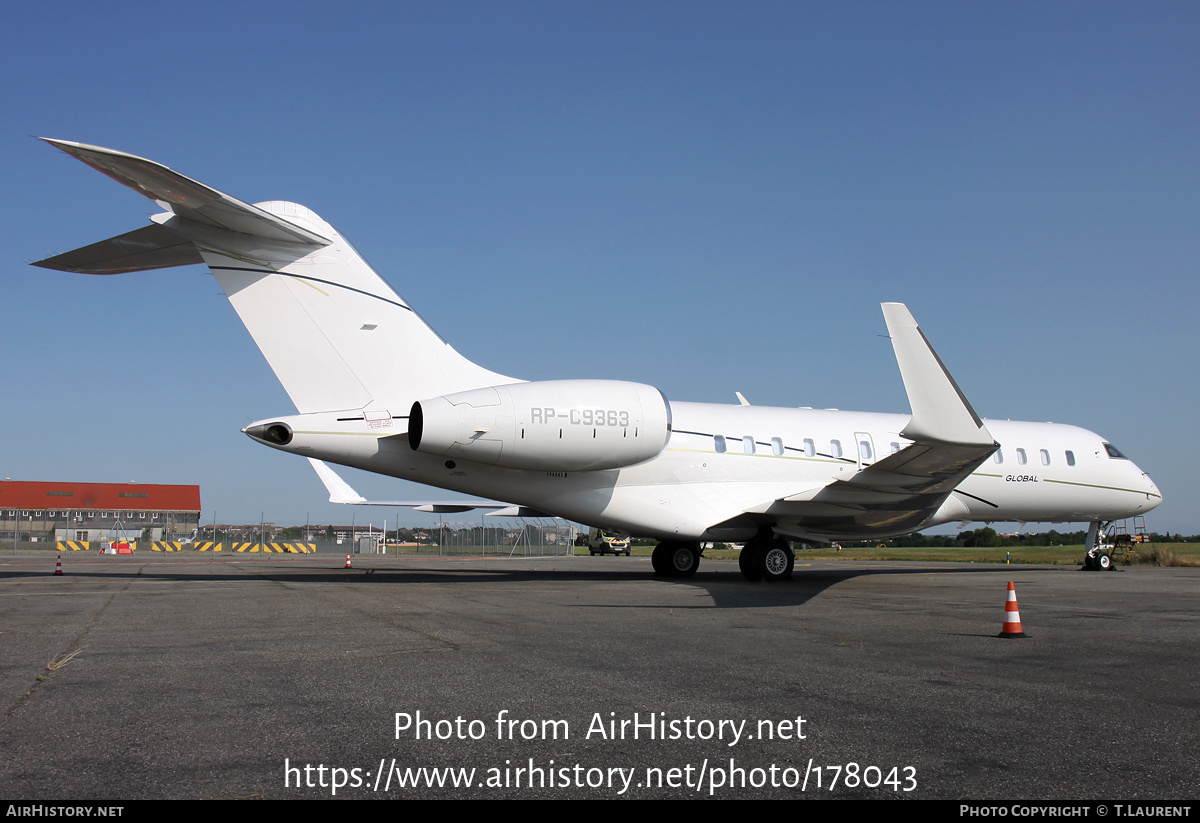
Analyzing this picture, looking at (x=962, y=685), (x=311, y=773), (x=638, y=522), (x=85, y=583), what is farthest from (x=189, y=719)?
(x=85, y=583)

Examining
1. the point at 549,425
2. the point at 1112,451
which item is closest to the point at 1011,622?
the point at 549,425

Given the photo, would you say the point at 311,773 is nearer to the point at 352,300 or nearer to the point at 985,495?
the point at 352,300

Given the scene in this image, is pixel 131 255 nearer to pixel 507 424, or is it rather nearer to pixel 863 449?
pixel 507 424

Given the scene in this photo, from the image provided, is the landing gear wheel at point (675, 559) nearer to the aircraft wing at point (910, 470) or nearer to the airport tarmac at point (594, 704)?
the aircraft wing at point (910, 470)

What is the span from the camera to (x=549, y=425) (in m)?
13.4

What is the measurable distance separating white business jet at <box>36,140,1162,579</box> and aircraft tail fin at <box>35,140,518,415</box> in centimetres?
2

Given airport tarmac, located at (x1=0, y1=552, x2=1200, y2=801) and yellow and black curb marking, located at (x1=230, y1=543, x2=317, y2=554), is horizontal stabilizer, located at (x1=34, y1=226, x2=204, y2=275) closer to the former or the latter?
airport tarmac, located at (x1=0, y1=552, x2=1200, y2=801)

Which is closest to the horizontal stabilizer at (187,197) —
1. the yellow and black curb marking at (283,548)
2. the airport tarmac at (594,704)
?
the airport tarmac at (594,704)

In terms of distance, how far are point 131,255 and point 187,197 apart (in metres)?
1.66

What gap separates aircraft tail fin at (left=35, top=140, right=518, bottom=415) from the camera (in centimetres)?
1242

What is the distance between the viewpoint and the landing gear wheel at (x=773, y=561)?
15438 mm

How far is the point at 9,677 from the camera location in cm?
545

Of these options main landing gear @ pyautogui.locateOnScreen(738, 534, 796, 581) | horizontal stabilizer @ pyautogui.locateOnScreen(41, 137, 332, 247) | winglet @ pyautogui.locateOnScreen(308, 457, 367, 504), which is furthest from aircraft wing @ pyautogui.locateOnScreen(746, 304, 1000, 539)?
winglet @ pyautogui.locateOnScreen(308, 457, 367, 504)

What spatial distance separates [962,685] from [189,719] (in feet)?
14.8
